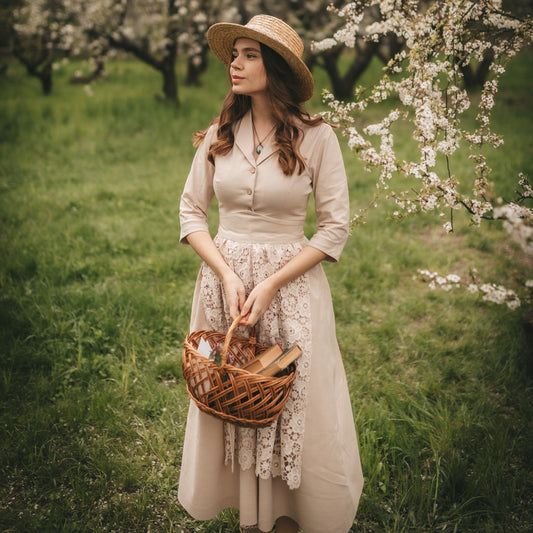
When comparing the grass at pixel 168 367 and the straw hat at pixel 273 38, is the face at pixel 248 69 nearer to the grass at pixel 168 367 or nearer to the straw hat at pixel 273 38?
the straw hat at pixel 273 38

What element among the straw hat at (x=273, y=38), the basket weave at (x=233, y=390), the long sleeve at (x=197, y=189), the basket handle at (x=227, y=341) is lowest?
the basket weave at (x=233, y=390)

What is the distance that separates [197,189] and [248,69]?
53 cm

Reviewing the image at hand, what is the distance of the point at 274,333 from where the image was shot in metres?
1.91

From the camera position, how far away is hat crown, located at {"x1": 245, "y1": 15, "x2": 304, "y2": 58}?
1.71 m

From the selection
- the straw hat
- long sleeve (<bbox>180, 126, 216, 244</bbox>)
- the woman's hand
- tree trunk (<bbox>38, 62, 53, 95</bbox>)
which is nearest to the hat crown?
the straw hat

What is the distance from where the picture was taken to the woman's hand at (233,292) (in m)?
1.75

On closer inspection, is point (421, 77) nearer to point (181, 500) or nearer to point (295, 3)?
point (181, 500)

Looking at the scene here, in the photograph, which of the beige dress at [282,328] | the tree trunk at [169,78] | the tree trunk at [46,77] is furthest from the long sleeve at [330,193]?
the tree trunk at [46,77]

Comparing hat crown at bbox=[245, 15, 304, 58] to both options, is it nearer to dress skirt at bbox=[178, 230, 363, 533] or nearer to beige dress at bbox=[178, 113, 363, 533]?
beige dress at bbox=[178, 113, 363, 533]

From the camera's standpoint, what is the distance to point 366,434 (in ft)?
8.59

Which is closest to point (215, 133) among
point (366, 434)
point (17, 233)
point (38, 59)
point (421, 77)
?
point (421, 77)

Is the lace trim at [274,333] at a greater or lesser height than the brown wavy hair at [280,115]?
lesser

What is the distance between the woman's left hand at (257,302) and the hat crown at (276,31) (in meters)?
0.89

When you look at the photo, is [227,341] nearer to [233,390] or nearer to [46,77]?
[233,390]
